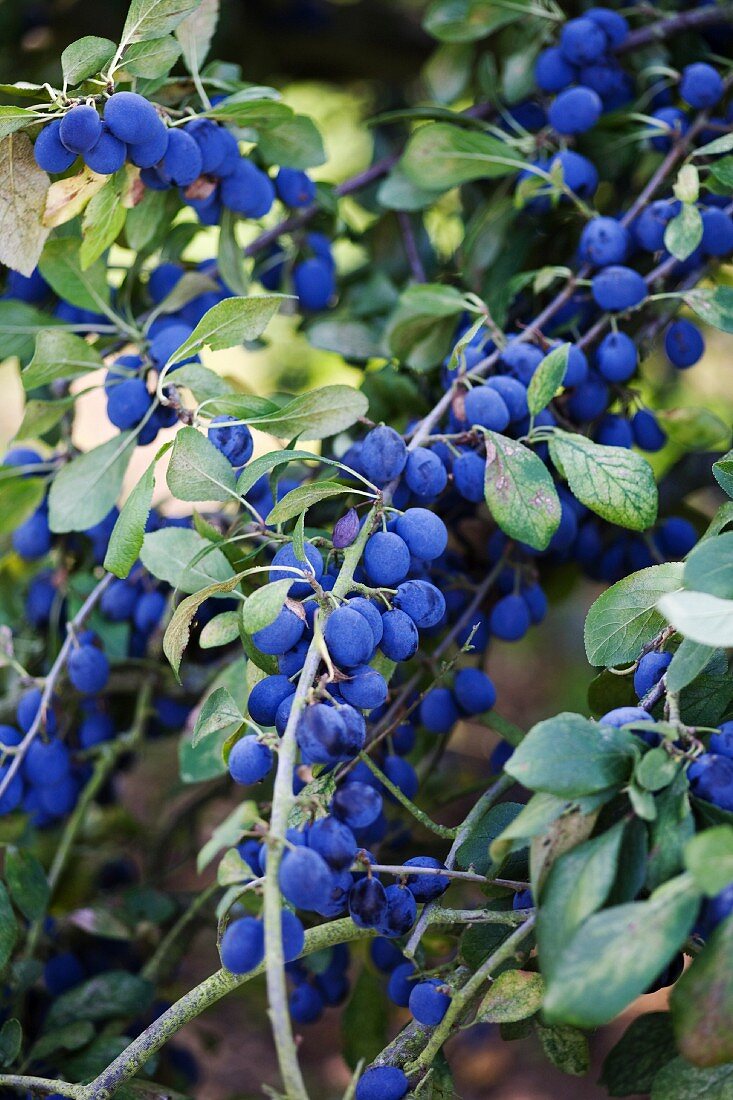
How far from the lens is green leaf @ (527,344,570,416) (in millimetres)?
659

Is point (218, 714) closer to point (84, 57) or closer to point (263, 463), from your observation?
point (263, 463)

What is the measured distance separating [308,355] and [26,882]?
3.70 ft

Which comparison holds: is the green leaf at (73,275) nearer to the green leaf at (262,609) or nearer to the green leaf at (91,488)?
the green leaf at (91,488)

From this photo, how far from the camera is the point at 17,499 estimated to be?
0.89 metres

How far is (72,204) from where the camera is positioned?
69 centimetres

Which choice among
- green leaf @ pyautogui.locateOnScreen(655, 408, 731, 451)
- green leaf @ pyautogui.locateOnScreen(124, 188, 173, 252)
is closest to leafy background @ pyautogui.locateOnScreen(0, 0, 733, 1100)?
green leaf @ pyautogui.locateOnScreen(655, 408, 731, 451)

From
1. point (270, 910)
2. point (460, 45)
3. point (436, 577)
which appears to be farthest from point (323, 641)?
point (460, 45)

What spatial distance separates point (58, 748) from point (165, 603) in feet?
0.51

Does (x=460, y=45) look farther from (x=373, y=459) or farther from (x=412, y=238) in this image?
(x=373, y=459)

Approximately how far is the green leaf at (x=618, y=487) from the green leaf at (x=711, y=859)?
0.27 m

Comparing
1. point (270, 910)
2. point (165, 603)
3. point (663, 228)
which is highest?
point (663, 228)

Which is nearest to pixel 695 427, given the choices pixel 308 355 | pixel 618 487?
pixel 618 487

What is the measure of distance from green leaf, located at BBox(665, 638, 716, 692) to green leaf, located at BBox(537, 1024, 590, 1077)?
0.24 meters

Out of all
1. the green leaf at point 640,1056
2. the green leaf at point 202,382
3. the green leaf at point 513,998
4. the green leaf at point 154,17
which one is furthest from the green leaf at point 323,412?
the green leaf at point 640,1056
